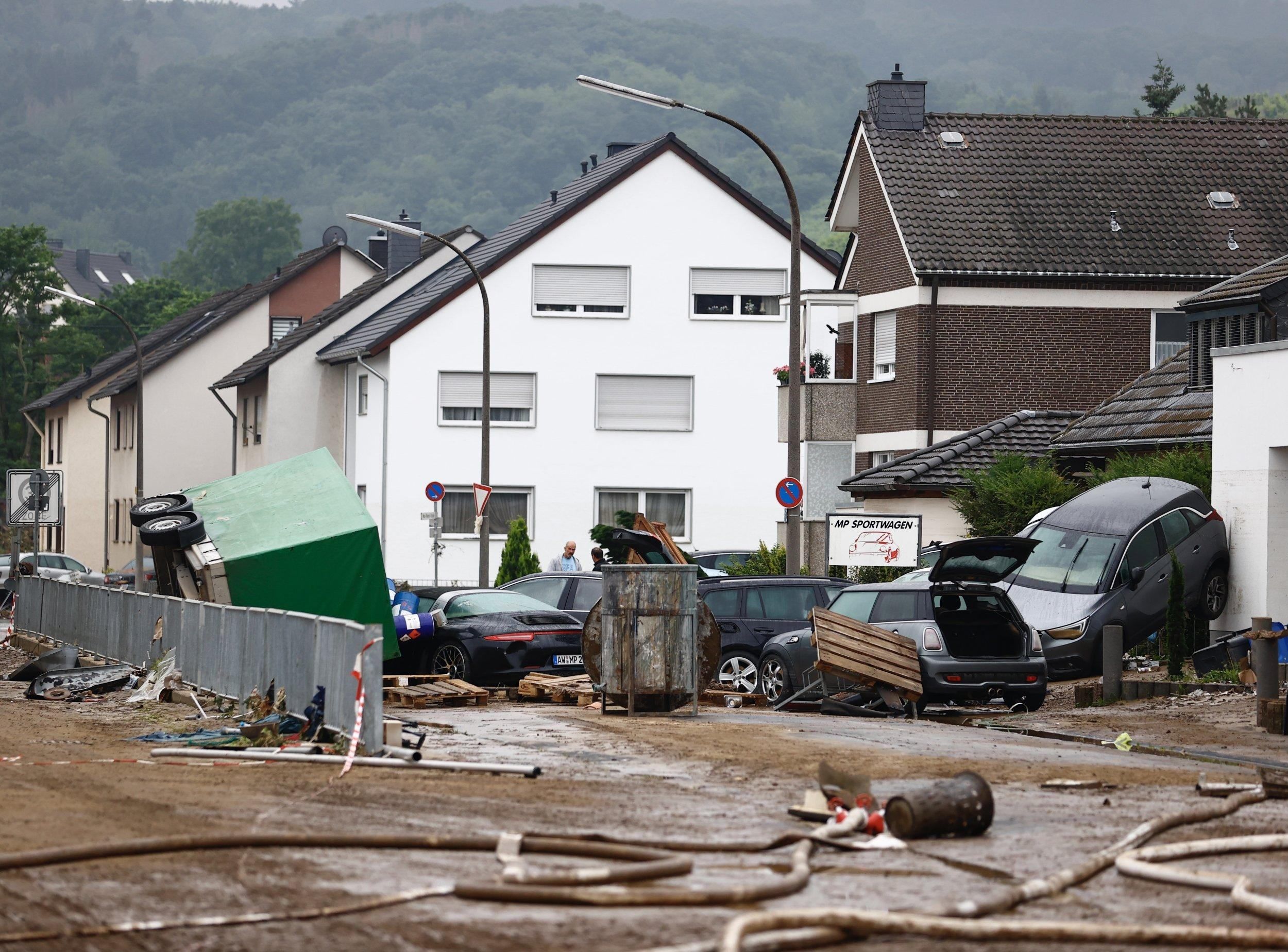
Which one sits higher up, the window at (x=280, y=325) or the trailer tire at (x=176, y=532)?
the window at (x=280, y=325)

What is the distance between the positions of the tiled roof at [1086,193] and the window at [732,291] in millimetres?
7580

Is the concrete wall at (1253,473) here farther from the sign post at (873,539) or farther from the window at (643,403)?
the window at (643,403)

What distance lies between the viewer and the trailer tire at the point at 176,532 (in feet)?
75.2

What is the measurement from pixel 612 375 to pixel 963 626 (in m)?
29.4

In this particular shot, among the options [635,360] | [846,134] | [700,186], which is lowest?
[635,360]

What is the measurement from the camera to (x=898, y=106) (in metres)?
41.8

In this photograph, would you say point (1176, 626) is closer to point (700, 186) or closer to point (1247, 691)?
point (1247, 691)

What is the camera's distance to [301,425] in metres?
56.5

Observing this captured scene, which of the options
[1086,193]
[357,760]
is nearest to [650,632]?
[357,760]

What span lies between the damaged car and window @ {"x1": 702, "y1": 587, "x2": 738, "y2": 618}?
2.00m

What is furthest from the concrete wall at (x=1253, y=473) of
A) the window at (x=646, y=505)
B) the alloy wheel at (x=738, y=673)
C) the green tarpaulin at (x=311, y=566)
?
the window at (x=646, y=505)

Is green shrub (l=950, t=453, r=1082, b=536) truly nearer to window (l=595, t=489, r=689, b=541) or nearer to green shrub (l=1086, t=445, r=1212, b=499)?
green shrub (l=1086, t=445, r=1212, b=499)

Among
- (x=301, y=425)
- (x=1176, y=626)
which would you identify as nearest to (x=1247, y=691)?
(x=1176, y=626)

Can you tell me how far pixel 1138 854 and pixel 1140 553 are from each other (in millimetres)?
16273
